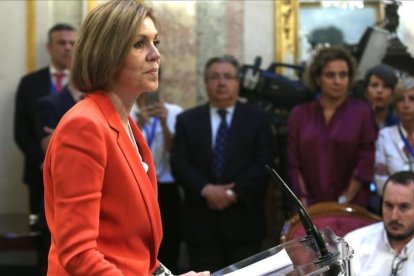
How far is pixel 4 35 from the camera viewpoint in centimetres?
525

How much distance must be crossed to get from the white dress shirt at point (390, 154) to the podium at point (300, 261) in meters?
2.52

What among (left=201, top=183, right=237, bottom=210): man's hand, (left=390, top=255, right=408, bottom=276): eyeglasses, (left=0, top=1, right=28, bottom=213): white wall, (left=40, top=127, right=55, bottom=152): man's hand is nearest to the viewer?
(left=390, top=255, right=408, bottom=276): eyeglasses

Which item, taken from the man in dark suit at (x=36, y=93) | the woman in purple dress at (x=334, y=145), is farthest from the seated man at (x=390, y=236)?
the man in dark suit at (x=36, y=93)

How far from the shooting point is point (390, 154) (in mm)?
4219

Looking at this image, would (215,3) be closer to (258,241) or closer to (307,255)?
(258,241)

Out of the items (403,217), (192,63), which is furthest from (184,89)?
(403,217)

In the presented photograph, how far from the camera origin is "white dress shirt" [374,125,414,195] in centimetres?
415

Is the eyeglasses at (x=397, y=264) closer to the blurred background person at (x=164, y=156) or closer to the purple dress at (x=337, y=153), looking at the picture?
the purple dress at (x=337, y=153)

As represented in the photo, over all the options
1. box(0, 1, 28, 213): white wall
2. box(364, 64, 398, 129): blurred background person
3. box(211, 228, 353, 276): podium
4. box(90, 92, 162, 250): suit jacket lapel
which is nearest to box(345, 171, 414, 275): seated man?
box(364, 64, 398, 129): blurred background person

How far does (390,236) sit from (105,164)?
2.07m

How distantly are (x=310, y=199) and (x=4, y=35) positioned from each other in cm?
245

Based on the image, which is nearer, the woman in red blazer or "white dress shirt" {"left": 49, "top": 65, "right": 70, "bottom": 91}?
the woman in red blazer

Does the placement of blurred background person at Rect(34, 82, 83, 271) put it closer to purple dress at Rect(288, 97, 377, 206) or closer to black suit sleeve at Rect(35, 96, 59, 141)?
black suit sleeve at Rect(35, 96, 59, 141)

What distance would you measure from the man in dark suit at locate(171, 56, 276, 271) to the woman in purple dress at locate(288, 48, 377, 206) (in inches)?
8.9
